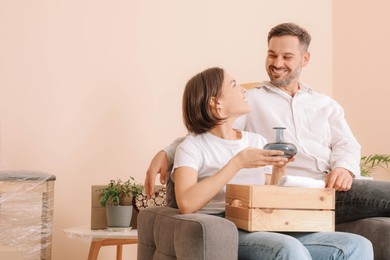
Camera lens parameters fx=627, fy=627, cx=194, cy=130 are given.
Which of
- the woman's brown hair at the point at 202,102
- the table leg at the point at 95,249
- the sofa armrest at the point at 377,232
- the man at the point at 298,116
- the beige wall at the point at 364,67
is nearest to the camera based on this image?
the sofa armrest at the point at 377,232

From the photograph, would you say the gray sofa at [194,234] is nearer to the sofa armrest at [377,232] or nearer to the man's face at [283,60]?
the sofa armrest at [377,232]

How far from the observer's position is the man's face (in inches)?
96.0

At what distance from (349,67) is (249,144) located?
7.70 feet

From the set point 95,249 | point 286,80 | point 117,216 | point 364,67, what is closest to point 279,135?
point 286,80

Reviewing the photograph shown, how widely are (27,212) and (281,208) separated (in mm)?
1167

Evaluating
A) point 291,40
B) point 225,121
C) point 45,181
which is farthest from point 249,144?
point 45,181

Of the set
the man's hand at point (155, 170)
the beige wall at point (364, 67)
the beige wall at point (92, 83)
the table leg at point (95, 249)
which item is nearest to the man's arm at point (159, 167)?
the man's hand at point (155, 170)

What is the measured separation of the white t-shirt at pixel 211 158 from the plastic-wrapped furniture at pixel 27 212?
0.85 meters

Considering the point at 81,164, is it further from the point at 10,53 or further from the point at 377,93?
the point at 377,93

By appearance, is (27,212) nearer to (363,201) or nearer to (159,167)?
(159,167)

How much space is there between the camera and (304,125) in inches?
94.9

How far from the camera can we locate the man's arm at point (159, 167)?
1954mm

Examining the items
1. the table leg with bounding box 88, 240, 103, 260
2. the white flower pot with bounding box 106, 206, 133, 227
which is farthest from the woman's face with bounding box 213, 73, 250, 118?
the table leg with bounding box 88, 240, 103, 260

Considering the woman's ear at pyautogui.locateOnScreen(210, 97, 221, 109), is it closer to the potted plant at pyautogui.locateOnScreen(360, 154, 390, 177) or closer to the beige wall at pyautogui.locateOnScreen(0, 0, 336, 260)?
the beige wall at pyautogui.locateOnScreen(0, 0, 336, 260)
